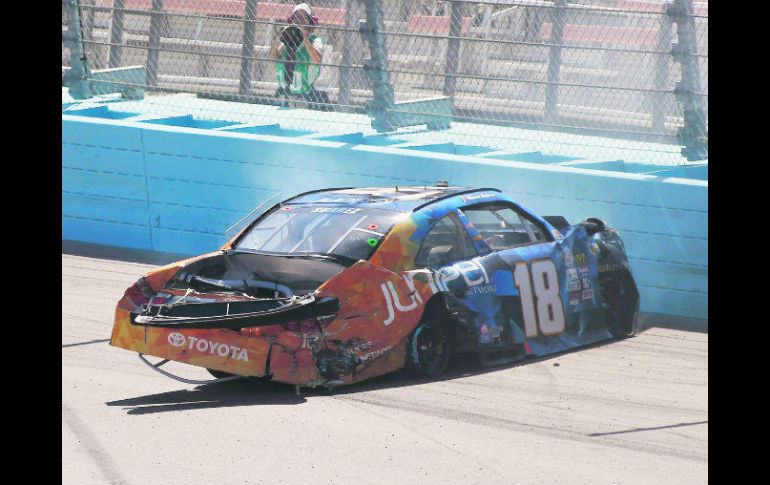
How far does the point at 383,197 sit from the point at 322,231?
0.67 meters

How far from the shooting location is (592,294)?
9773 mm

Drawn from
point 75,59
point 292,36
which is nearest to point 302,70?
point 292,36

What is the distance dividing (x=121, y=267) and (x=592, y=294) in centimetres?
516

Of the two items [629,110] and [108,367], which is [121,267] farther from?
[629,110]

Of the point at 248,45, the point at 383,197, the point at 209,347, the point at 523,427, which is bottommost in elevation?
the point at 523,427

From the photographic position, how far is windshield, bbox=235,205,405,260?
849 centimetres

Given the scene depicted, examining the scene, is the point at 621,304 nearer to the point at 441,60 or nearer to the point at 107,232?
the point at 441,60

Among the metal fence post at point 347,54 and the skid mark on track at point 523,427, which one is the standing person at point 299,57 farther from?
the skid mark on track at point 523,427

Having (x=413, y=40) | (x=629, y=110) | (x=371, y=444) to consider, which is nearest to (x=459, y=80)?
(x=413, y=40)

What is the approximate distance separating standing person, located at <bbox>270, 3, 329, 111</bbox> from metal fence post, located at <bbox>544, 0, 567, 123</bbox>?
98.0 inches

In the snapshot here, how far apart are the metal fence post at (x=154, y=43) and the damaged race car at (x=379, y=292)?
616 cm

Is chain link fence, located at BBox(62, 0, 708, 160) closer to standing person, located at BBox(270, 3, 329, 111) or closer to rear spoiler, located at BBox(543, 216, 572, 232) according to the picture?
standing person, located at BBox(270, 3, 329, 111)

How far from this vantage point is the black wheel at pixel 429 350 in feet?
27.4

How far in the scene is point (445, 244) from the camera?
888 centimetres
